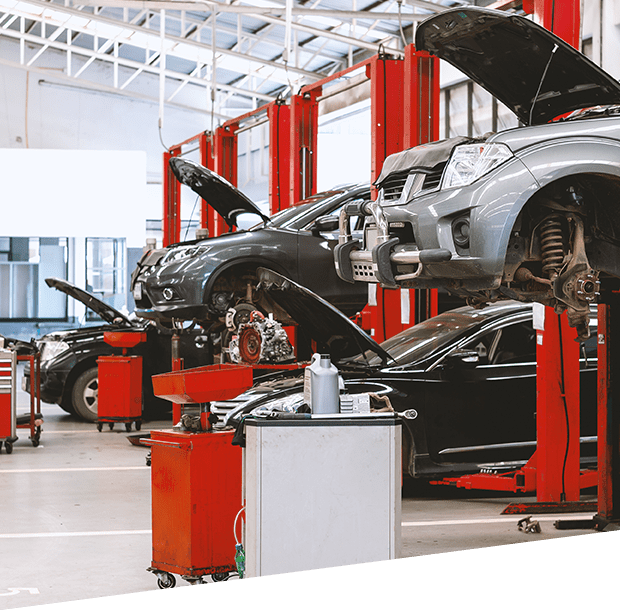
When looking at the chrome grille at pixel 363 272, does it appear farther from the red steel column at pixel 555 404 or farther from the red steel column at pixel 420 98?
the red steel column at pixel 420 98

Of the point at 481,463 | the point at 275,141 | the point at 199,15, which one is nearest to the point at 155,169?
the point at 199,15

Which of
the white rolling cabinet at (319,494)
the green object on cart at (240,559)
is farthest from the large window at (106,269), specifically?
the white rolling cabinet at (319,494)

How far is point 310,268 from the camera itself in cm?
794

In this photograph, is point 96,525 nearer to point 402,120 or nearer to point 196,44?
point 402,120

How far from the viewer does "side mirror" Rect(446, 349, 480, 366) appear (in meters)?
5.45

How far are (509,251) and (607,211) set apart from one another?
0.58 m

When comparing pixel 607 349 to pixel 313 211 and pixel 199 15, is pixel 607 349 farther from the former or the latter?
pixel 199 15

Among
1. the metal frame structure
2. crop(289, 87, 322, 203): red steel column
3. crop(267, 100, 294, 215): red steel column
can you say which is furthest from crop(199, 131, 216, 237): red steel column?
crop(289, 87, 322, 203): red steel column

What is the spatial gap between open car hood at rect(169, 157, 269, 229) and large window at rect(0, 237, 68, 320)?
33.7 feet

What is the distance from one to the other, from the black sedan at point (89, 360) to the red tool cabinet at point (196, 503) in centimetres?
547

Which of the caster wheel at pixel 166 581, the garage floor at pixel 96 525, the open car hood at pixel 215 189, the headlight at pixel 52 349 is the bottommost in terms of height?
the garage floor at pixel 96 525

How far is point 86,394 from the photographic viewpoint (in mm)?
9383

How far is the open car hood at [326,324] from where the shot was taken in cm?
496

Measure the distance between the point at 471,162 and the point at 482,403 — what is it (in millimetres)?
1915
